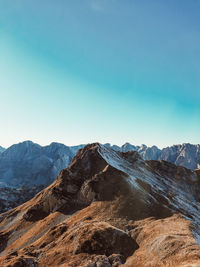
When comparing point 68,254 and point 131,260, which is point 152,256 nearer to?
point 131,260

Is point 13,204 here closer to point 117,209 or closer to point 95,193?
point 95,193

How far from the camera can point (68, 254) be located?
1291 inches

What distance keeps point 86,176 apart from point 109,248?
41218 millimetres

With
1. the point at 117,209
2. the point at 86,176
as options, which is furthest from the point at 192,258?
the point at 86,176

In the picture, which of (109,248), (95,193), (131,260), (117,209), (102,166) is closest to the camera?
(131,260)

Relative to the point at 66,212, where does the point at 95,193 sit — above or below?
above

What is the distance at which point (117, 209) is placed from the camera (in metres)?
49.8

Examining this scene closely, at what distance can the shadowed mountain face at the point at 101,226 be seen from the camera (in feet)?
94.4

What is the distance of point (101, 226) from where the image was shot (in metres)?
38.4

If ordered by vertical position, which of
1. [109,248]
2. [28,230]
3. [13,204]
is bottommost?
[13,204]

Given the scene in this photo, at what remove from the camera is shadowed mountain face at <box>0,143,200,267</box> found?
94.4 ft

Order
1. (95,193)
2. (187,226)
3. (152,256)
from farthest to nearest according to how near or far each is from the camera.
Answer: (95,193)
(187,226)
(152,256)

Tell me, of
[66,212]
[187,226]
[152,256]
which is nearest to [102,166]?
[66,212]

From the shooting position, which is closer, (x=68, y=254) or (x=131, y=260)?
(x=131, y=260)
